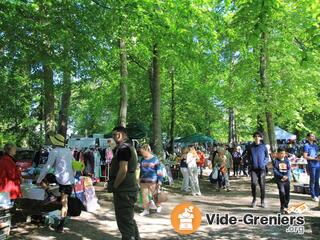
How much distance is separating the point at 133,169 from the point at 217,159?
34.9 ft

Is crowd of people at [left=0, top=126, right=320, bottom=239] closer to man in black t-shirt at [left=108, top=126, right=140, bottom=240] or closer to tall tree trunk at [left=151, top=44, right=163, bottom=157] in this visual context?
man in black t-shirt at [left=108, top=126, right=140, bottom=240]

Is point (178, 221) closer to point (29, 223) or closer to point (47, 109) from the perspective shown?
point (29, 223)

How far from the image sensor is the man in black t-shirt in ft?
21.5

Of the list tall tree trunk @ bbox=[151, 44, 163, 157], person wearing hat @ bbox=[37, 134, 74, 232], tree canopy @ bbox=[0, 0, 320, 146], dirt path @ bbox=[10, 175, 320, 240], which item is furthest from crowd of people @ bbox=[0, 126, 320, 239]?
tree canopy @ bbox=[0, 0, 320, 146]

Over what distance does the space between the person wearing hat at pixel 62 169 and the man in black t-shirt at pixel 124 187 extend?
2.18 meters

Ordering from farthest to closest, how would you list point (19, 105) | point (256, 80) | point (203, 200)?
point (256, 80) < point (19, 105) < point (203, 200)

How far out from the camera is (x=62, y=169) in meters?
8.59

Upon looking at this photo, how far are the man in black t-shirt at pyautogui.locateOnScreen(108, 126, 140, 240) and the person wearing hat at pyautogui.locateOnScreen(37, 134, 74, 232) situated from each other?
2178mm

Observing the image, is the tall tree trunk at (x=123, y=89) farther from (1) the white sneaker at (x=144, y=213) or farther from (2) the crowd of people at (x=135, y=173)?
(1) the white sneaker at (x=144, y=213)

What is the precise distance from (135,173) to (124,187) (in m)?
0.34

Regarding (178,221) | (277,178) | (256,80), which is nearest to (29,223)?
(178,221)

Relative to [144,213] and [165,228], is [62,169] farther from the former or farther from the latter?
[144,213]

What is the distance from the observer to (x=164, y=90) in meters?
32.0

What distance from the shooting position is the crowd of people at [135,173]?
6633 millimetres
